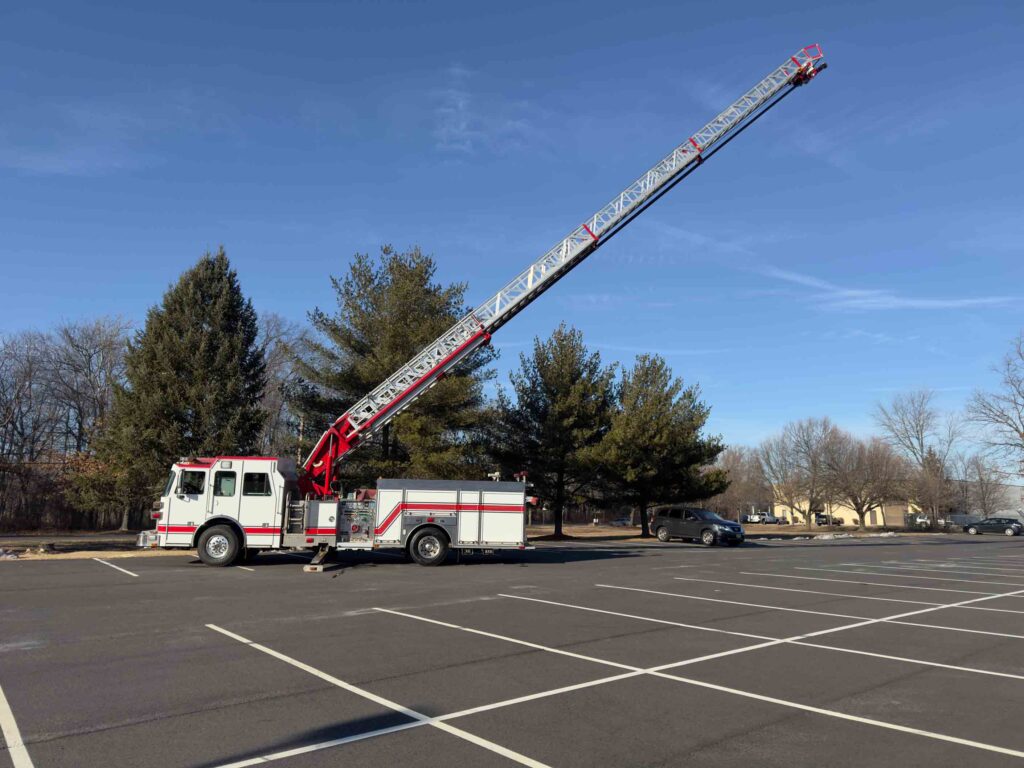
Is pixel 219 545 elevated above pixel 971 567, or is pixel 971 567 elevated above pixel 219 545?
pixel 219 545

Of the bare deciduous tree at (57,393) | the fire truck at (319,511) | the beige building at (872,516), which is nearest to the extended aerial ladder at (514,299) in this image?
the fire truck at (319,511)

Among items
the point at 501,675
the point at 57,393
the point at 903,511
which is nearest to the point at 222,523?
the point at 501,675

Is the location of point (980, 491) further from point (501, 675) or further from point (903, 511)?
point (501, 675)

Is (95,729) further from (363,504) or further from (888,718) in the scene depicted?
(363,504)

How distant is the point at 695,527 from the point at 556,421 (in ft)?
26.7

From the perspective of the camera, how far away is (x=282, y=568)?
17.7 metres

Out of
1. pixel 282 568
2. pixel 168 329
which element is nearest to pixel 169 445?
pixel 168 329

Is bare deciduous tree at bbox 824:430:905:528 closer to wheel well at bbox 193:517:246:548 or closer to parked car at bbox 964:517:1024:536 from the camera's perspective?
parked car at bbox 964:517:1024:536

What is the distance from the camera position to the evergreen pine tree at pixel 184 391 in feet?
86.5

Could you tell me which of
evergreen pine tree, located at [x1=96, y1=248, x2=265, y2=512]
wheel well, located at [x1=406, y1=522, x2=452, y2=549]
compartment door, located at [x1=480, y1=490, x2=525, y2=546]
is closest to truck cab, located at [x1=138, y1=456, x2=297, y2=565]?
wheel well, located at [x1=406, y1=522, x2=452, y2=549]

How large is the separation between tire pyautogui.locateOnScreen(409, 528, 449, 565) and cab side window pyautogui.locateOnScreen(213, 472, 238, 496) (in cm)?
479

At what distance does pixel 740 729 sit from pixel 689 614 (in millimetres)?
5713

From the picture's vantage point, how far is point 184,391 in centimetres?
2725

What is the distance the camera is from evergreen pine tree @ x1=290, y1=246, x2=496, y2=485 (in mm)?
28625
